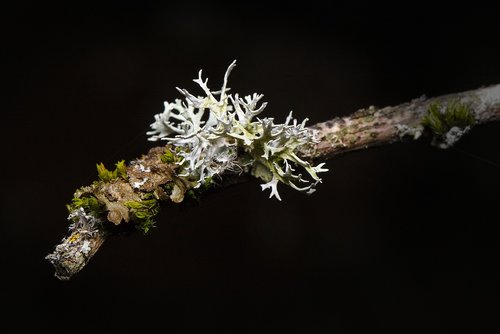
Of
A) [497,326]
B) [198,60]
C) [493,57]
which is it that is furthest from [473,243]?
[198,60]

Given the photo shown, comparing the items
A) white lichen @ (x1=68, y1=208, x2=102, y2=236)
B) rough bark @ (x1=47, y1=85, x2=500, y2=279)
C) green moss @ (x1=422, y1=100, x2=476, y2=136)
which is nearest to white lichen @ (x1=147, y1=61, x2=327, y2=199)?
rough bark @ (x1=47, y1=85, x2=500, y2=279)

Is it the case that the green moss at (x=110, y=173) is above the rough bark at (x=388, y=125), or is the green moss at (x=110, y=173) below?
below

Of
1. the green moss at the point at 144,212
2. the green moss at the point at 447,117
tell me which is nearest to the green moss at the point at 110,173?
the green moss at the point at 144,212

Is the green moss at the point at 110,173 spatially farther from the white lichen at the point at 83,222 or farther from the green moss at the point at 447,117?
the green moss at the point at 447,117

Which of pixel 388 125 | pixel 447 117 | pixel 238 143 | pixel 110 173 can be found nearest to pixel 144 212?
pixel 110 173

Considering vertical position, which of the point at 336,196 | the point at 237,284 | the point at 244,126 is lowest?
the point at 244,126

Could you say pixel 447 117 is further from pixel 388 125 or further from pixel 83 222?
pixel 83 222

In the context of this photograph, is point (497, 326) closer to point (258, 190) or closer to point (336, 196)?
point (336, 196)
